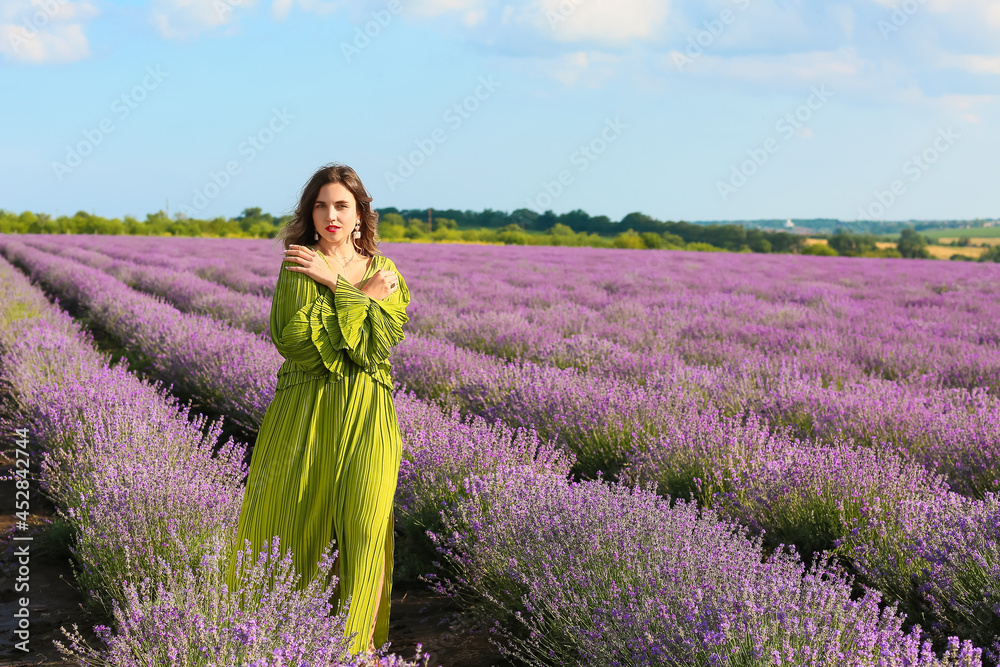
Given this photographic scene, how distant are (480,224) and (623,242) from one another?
1678 cm

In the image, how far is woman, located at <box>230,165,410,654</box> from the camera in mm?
2008

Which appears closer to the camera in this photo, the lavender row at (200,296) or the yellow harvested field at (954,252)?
the lavender row at (200,296)

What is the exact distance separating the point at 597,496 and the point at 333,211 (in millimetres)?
1289

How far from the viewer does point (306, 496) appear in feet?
6.66

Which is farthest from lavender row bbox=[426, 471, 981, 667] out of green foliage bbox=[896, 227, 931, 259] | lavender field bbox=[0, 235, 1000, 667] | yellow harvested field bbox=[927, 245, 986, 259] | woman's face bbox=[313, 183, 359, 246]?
yellow harvested field bbox=[927, 245, 986, 259]

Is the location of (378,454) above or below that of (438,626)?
above

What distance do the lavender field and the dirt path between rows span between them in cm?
8

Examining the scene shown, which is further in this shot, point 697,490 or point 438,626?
point 697,490

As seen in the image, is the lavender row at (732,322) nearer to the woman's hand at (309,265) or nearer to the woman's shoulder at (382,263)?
the woman's shoulder at (382,263)

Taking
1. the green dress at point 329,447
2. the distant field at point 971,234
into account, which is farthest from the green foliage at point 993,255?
the green dress at point 329,447

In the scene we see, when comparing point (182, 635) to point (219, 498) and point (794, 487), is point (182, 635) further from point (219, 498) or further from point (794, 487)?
point (794, 487)

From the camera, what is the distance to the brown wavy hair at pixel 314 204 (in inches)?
83.3

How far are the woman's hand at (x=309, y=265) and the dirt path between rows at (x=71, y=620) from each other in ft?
4.31

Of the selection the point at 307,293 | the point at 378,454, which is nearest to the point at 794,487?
the point at 378,454
